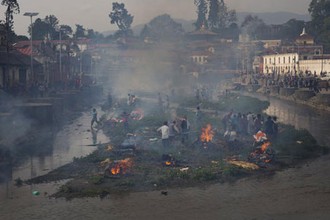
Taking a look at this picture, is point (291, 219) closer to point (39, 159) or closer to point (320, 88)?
point (39, 159)

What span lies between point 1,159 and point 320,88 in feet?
133

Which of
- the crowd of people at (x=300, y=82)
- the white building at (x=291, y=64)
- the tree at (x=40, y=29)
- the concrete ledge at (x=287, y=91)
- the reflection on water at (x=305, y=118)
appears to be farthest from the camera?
the tree at (x=40, y=29)

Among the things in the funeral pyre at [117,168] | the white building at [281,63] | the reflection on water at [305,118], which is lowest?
the reflection on water at [305,118]

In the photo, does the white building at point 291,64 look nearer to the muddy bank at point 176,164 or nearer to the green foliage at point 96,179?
the muddy bank at point 176,164

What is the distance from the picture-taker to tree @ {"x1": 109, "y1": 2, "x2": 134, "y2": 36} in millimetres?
140500

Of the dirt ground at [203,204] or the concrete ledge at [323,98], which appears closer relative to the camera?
the dirt ground at [203,204]

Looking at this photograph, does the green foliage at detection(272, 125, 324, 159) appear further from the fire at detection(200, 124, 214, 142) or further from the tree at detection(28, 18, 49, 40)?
the tree at detection(28, 18, 49, 40)

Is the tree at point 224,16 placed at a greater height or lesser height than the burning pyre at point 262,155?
greater

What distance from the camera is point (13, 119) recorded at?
94.0ft

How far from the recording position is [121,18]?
466ft

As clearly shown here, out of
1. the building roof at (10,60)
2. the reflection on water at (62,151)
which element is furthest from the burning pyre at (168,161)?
the building roof at (10,60)

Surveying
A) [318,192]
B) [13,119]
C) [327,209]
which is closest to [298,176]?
[318,192]

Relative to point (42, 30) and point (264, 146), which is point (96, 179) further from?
point (42, 30)

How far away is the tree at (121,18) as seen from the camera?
140 meters
